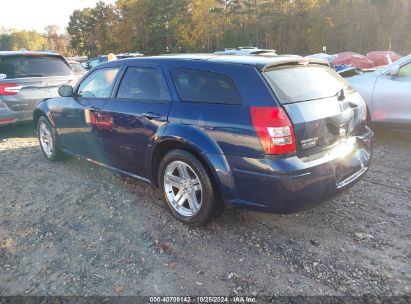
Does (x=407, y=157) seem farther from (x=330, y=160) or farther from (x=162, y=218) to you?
(x=162, y=218)

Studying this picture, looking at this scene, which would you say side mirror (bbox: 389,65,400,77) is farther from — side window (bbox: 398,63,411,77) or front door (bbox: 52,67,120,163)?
front door (bbox: 52,67,120,163)

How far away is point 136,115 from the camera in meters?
3.67

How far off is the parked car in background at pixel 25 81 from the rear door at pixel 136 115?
369 cm

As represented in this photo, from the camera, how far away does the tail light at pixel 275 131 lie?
274 centimetres

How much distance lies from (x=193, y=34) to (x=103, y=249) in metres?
60.8

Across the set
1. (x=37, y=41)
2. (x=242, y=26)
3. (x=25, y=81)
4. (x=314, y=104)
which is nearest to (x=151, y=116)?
(x=314, y=104)

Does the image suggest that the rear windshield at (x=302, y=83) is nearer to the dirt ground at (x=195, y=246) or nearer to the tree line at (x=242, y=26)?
the dirt ground at (x=195, y=246)

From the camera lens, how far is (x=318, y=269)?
2744 millimetres

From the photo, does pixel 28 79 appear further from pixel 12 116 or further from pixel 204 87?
pixel 204 87

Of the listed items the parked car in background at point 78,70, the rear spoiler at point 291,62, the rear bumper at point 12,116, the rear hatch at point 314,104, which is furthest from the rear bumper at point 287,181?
the parked car in background at point 78,70

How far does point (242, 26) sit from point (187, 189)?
2319 inches

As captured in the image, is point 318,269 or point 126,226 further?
point 126,226

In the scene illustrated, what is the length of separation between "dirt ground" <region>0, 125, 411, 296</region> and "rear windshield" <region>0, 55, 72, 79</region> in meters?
3.51

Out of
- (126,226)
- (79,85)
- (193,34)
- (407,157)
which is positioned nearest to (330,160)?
(126,226)
